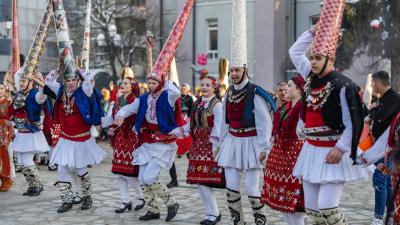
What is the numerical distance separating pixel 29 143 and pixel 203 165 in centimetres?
350

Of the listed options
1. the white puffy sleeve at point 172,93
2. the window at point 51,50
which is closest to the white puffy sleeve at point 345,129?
the white puffy sleeve at point 172,93

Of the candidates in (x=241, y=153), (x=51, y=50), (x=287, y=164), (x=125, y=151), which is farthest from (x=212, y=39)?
(x=287, y=164)

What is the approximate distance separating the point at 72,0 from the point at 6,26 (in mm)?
10403

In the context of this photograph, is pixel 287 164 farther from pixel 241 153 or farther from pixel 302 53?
pixel 302 53

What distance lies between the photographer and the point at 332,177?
16.5ft

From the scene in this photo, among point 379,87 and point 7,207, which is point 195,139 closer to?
point 379,87

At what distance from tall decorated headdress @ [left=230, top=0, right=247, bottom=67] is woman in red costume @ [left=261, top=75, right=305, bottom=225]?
0.75 meters

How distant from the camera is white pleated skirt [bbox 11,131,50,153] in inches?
380

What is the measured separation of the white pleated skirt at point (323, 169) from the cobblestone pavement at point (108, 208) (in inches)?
96.0

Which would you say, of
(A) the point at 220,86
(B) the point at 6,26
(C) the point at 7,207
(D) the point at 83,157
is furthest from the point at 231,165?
(B) the point at 6,26

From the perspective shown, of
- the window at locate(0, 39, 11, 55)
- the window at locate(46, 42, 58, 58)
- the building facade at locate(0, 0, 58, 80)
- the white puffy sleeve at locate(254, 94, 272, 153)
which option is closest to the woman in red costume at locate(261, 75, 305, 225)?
the white puffy sleeve at locate(254, 94, 272, 153)

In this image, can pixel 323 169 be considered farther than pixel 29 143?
No

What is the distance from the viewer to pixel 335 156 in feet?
16.4

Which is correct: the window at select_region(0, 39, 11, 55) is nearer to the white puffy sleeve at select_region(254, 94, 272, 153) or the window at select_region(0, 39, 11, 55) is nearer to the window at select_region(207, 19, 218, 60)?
the window at select_region(207, 19, 218, 60)
